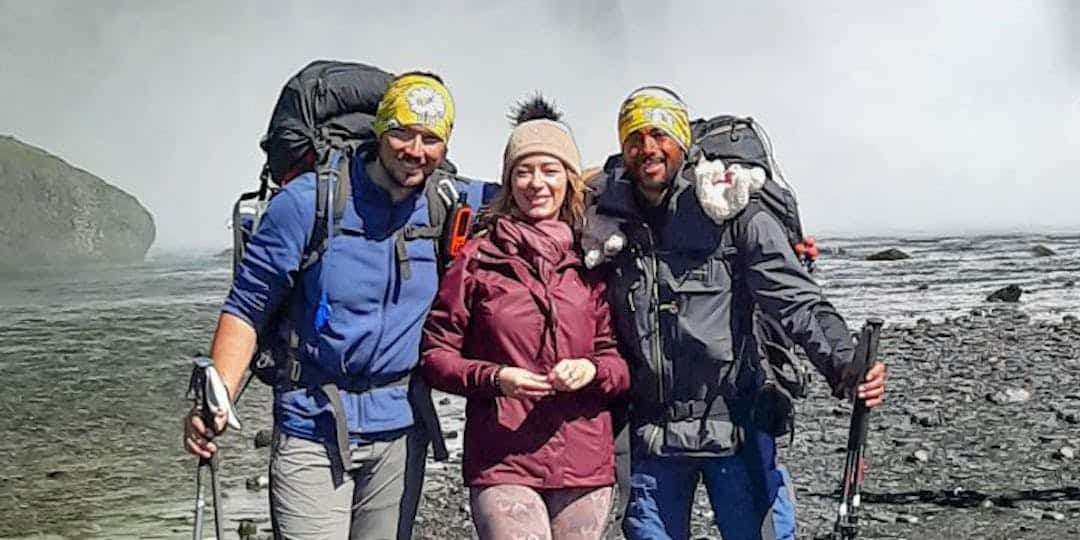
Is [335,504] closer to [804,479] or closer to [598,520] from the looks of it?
[598,520]

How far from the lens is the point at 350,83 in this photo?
6043 mm

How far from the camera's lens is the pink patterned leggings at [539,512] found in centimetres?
547

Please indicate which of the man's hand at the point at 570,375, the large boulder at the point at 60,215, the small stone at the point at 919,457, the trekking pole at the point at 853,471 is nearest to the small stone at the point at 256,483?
the small stone at the point at 919,457

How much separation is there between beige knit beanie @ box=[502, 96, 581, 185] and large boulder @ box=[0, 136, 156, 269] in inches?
4583

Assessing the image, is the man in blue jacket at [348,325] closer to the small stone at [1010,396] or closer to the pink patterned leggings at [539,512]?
the pink patterned leggings at [539,512]

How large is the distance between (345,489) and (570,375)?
108 cm

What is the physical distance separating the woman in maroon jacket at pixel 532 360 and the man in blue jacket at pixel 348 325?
0.65 ft

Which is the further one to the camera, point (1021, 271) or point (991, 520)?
point (1021, 271)

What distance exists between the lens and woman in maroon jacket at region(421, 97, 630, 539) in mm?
5523

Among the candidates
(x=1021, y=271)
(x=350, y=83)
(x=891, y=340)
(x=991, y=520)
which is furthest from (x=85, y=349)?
(x=1021, y=271)

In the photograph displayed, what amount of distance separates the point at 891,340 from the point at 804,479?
45.5 feet

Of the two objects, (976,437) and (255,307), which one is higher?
(255,307)

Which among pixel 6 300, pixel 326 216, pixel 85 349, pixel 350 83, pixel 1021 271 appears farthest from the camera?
pixel 6 300

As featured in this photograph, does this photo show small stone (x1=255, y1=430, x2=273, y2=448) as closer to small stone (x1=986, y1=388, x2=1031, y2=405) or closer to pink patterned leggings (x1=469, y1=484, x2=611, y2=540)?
small stone (x1=986, y1=388, x2=1031, y2=405)
